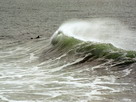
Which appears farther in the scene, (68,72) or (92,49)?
(92,49)

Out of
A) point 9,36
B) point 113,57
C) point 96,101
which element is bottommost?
point 96,101

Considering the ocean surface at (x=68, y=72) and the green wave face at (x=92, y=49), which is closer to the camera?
the ocean surface at (x=68, y=72)

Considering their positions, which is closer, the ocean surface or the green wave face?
the ocean surface

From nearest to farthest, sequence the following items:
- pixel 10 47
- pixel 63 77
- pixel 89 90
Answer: pixel 89 90 → pixel 63 77 → pixel 10 47

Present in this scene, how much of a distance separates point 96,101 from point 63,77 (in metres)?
5.25

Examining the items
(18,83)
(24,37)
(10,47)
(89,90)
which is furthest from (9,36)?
(89,90)

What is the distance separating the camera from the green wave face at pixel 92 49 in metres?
24.6

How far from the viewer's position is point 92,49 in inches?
1080

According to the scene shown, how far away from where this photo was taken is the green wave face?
24.6 metres

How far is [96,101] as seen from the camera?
16.4m

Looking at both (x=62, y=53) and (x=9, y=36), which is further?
(x=9, y=36)

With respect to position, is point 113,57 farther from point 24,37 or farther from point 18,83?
point 24,37

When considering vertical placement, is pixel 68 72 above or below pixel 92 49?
below

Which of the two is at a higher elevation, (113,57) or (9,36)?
(9,36)
